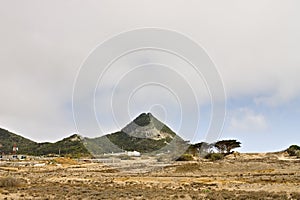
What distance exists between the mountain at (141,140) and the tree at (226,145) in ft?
88.0

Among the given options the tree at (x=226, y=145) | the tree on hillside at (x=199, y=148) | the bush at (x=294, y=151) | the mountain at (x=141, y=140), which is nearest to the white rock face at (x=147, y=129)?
the mountain at (x=141, y=140)

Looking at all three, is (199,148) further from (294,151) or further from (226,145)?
(294,151)

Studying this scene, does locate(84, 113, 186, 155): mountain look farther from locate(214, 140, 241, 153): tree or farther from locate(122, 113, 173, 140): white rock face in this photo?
locate(214, 140, 241, 153): tree

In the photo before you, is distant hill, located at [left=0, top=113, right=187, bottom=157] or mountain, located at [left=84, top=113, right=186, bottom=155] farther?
distant hill, located at [left=0, top=113, right=187, bottom=157]

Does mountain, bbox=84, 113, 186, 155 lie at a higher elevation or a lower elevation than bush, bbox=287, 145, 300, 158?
higher

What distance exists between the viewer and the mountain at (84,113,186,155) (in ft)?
488

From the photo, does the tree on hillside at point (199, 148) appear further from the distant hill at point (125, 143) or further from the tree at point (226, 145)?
the distant hill at point (125, 143)

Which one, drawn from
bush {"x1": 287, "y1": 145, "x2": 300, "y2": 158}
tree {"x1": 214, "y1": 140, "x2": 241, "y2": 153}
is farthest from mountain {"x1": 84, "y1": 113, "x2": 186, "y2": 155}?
bush {"x1": 287, "y1": 145, "x2": 300, "y2": 158}

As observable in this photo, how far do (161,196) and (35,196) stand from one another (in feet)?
30.2

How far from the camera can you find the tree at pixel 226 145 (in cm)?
11319

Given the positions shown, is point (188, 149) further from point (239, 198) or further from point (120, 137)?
point (239, 198)

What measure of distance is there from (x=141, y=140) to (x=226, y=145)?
233ft

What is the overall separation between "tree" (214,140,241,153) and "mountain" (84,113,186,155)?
88.0ft

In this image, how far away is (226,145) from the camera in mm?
114688
